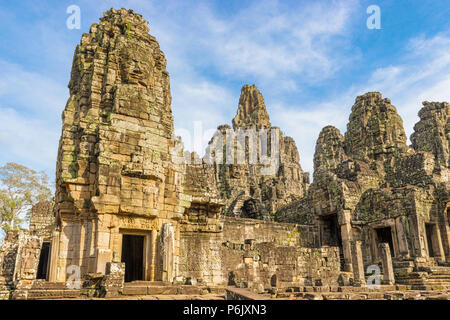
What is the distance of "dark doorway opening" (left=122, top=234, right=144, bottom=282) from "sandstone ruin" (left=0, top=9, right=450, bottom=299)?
0.04 meters

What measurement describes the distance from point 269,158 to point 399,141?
27.5m

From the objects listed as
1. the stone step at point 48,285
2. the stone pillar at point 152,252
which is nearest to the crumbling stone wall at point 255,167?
the stone pillar at point 152,252

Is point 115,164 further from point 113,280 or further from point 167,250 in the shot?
point 113,280

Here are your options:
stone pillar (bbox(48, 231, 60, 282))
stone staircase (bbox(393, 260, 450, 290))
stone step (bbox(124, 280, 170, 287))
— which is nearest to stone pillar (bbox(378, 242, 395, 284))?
stone staircase (bbox(393, 260, 450, 290))

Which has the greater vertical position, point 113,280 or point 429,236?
point 429,236

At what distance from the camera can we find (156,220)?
11016mm

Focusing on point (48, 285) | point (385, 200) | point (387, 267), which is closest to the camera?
point (48, 285)

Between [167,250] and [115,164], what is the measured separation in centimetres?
282

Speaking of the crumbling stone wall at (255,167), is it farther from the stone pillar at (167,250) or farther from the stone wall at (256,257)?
the stone pillar at (167,250)

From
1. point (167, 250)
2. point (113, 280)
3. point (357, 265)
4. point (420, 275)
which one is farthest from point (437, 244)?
point (113, 280)

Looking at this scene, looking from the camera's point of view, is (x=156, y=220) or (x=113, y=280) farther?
(x=156, y=220)

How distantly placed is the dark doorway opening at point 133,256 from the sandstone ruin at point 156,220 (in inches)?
1.6

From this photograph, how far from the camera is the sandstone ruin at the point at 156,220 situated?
9.96m

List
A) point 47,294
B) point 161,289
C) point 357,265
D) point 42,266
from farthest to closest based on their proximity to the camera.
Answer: point 357,265
point 42,266
point 161,289
point 47,294
